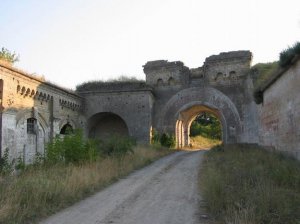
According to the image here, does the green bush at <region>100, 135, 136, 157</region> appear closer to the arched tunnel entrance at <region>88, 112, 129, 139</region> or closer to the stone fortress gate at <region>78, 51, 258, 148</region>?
the stone fortress gate at <region>78, 51, 258, 148</region>

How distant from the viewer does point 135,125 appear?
2469cm

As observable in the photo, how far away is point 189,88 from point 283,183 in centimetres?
1802

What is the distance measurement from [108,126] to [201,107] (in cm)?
751

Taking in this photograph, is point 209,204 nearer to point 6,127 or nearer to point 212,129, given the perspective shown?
point 6,127

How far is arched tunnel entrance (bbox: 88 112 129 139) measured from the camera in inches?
1047

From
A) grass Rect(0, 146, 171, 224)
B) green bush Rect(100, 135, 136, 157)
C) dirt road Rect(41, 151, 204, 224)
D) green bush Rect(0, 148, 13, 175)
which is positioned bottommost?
dirt road Rect(41, 151, 204, 224)

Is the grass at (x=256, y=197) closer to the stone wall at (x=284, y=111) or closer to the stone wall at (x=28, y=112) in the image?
the stone wall at (x=284, y=111)

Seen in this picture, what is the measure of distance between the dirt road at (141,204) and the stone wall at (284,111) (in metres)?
3.36

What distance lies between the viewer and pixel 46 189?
734 centimetres

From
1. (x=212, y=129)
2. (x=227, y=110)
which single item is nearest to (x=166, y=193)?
(x=227, y=110)

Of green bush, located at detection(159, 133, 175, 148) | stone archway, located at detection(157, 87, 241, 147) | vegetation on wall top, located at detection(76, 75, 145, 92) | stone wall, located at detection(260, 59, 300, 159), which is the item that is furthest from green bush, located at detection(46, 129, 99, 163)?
stone archway, located at detection(157, 87, 241, 147)

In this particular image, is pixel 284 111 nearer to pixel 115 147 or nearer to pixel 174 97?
pixel 115 147

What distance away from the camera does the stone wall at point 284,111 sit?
998 cm

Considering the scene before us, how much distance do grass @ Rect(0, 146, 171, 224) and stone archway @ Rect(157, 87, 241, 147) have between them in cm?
1440
